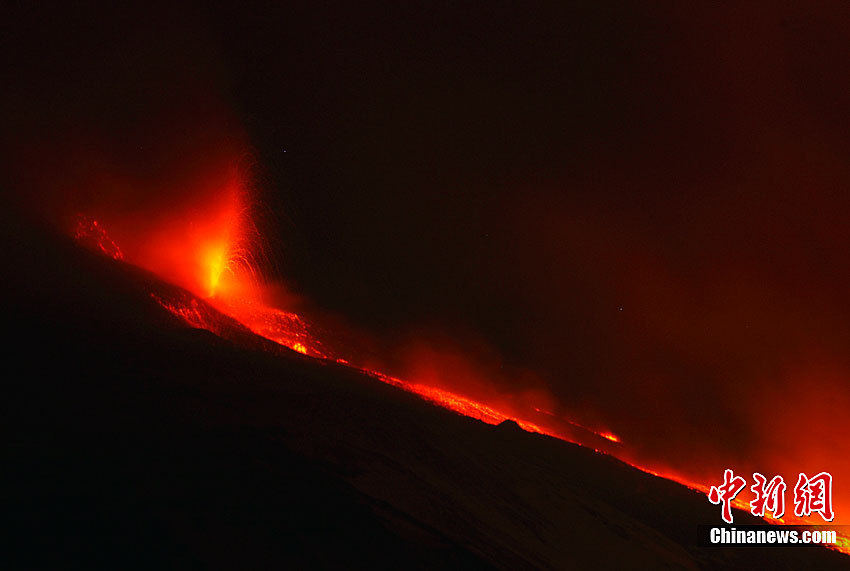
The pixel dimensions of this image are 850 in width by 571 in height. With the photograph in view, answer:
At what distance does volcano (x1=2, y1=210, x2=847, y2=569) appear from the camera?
8.75 m

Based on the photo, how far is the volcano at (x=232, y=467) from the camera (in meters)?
8.75

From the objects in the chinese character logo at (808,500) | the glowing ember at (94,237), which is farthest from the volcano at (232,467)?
the glowing ember at (94,237)

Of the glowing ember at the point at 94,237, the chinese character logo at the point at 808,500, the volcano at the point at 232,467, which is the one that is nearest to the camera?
the volcano at the point at 232,467

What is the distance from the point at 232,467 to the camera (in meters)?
11.6

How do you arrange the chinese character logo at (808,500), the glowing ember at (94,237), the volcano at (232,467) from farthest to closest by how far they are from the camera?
1. the glowing ember at (94,237)
2. the chinese character logo at (808,500)
3. the volcano at (232,467)

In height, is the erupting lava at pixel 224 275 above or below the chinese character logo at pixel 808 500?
above

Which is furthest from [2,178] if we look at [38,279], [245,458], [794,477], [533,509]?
[794,477]

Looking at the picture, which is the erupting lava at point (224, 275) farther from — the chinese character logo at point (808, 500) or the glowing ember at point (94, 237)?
the chinese character logo at point (808, 500)

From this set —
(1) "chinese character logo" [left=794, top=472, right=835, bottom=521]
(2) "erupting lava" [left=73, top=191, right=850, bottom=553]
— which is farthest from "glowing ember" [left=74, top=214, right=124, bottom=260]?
(1) "chinese character logo" [left=794, top=472, right=835, bottom=521]

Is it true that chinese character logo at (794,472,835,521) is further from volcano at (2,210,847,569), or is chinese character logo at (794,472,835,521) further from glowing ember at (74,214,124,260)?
glowing ember at (74,214,124,260)

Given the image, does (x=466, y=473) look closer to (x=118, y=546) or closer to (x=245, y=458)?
(x=245, y=458)

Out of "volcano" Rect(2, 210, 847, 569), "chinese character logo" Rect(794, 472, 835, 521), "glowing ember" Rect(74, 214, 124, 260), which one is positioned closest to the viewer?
"volcano" Rect(2, 210, 847, 569)

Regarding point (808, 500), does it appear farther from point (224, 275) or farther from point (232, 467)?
point (224, 275)

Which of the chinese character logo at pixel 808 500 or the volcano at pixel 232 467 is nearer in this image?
the volcano at pixel 232 467
